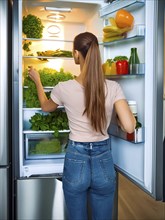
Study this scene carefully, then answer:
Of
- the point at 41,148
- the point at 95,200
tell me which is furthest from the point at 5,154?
the point at 95,200

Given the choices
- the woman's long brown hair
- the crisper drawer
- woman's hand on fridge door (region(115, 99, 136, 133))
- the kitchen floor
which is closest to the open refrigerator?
the crisper drawer

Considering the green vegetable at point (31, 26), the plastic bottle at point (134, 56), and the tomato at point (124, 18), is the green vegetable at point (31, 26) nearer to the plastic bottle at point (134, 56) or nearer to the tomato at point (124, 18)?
the tomato at point (124, 18)

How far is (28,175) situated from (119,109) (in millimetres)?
885

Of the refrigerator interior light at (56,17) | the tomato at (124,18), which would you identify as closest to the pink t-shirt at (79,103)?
the tomato at (124,18)

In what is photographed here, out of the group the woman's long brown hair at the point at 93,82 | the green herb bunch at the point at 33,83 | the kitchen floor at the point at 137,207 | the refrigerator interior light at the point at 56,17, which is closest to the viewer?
the woman's long brown hair at the point at 93,82

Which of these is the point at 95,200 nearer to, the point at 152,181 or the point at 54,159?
the point at 152,181

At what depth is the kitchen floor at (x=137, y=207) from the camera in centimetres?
261

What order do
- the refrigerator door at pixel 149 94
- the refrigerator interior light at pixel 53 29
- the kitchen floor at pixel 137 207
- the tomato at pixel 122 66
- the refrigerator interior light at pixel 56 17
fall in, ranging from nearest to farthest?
1. the refrigerator door at pixel 149 94
2. the tomato at pixel 122 66
3. the refrigerator interior light at pixel 56 17
4. the refrigerator interior light at pixel 53 29
5. the kitchen floor at pixel 137 207

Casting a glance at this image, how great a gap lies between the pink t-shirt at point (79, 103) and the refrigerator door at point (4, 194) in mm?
612

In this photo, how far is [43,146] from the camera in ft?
7.36

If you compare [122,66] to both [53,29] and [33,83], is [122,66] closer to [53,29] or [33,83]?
[33,83]

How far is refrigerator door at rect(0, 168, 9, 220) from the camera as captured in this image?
185 centimetres

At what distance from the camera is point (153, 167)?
1.60 metres

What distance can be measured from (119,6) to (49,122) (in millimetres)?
A: 944
